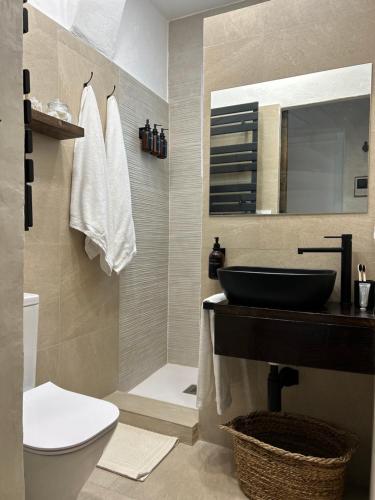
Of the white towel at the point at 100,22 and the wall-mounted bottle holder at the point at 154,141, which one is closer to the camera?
the white towel at the point at 100,22

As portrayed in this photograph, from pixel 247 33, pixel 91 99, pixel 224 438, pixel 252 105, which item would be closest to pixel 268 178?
pixel 252 105

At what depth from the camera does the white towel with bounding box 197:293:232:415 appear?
5.76 ft

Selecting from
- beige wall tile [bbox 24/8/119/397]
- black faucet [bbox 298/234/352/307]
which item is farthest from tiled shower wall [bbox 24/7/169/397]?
black faucet [bbox 298/234/352/307]

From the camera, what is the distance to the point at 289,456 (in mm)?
1546

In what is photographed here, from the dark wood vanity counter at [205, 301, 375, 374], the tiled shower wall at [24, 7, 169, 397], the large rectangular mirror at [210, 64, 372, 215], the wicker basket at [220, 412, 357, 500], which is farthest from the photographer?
the tiled shower wall at [24, 7, 169, 397]

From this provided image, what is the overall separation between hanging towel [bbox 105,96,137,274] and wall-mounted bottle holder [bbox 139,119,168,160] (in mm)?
345

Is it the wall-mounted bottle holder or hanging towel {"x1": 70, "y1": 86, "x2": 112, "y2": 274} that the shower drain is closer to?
hanging towel {"x1": 70, "y1": 86, "x2": 112, "y2": 274}

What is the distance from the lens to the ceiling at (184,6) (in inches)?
109

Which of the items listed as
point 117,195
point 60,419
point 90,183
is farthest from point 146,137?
point 60,419

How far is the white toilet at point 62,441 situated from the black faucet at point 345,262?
112cm

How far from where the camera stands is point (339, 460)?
1.52m

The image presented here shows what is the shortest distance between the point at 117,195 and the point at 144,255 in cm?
66

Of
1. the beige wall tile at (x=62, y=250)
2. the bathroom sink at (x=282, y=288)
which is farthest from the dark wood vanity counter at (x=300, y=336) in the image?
the beige wall tile at (x=62, y=250)

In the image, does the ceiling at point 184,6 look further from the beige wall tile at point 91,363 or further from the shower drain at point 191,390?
the shower drain at point 191,390
